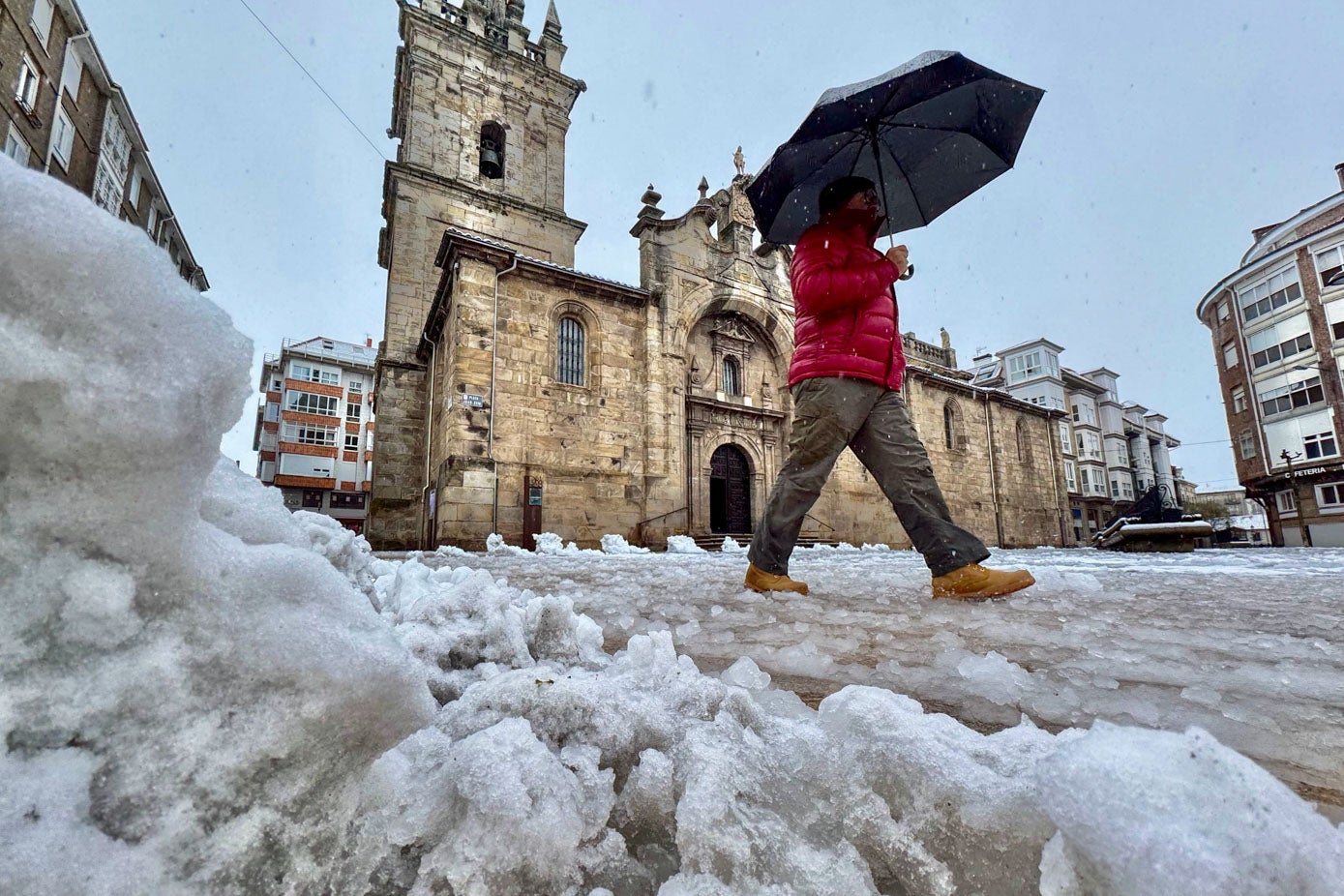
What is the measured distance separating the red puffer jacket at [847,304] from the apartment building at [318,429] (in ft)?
130

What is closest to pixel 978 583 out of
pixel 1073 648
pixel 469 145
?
pixel 1073 648

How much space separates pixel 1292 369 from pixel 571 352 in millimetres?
34097

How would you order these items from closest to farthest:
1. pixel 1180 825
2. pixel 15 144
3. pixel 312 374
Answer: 1. pixel 1180 825
2. pixel 15 144
3. pixel 312 374

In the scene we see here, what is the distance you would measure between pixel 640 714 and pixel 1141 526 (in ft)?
39.1

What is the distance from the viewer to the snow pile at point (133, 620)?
513 millimetres

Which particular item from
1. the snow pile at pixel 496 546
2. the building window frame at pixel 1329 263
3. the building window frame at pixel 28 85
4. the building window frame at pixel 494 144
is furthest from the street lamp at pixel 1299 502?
the building window frame at pixel 28 85

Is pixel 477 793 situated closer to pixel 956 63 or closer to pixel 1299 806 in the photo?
pixel 1299 806

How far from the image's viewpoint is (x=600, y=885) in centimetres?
63

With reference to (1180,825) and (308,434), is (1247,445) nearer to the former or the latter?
(1180,825)

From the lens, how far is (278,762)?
621mm

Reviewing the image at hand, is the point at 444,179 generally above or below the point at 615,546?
above

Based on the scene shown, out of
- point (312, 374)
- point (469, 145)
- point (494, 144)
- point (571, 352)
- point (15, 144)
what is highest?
point (494, 144)

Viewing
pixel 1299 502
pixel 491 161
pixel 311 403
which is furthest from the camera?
pixel 311 403

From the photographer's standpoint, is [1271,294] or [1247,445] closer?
[1271,294]
